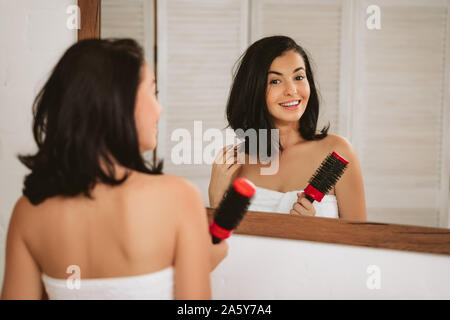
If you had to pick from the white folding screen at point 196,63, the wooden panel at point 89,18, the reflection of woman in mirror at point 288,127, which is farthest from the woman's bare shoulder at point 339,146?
the wooden panel at point 89,18

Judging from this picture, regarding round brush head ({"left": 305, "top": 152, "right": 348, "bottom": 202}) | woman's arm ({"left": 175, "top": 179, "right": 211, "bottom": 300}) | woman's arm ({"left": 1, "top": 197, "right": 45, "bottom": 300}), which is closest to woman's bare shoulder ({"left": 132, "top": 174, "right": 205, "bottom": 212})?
woman's arm ({"left": 175, "top": 179, "right": 211, "bottom": 300})

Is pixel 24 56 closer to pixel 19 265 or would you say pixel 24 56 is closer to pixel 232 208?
pixel 19 265

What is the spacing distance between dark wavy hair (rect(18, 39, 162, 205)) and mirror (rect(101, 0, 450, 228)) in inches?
14.0

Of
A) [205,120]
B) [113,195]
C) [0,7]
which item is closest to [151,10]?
[205,120]

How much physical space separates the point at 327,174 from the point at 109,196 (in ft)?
1.50

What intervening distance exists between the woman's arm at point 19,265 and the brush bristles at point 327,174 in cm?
51

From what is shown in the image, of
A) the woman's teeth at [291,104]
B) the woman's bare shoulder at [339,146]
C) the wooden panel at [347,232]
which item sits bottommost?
the wooden panel at [347,232]

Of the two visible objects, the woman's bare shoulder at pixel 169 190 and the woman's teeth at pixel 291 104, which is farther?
the woman's teeth at pixel 291 104

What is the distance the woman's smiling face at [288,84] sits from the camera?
86 centimetres

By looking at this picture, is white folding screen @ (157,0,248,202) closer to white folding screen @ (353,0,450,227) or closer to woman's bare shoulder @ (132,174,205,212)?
white folding screen @ (353,0,450,227)

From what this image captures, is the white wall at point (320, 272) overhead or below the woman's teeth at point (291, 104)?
below

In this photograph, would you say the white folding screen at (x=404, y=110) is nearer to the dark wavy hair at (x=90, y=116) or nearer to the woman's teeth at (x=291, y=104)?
the woman's teeth at (x=291, y=104)

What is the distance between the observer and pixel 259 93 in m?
0.88
